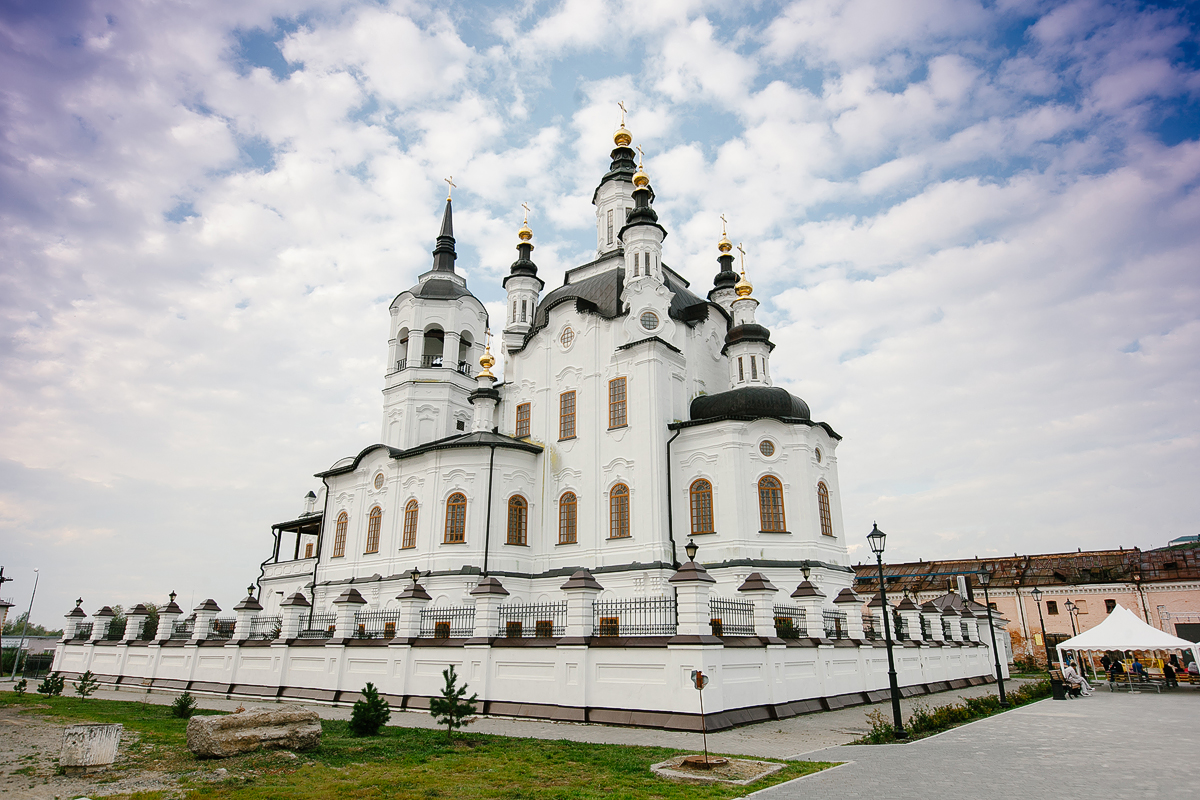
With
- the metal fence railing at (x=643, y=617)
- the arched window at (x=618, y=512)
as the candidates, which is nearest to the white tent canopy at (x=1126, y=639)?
the arched window at (x=618, y=512)

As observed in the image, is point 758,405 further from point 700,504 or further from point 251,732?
point 251,732

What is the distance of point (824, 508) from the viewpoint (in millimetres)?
23719

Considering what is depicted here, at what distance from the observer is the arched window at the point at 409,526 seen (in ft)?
85.0

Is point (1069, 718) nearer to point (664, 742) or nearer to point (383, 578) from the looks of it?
point (664, 742)

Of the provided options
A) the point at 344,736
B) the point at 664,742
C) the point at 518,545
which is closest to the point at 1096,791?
the point at 664,742

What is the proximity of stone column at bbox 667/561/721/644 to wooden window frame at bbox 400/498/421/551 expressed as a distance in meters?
14.9

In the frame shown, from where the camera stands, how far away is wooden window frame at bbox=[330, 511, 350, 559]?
93.3 ft

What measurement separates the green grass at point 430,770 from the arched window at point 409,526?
14.3 meters

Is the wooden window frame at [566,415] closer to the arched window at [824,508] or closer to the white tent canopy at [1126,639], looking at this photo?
the arched window at [824,508]

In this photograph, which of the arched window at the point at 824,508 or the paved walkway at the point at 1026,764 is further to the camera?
the arched window at the point at 824,508

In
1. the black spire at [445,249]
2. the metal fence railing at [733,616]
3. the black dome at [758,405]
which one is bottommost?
the metal fence railing at [733,616]

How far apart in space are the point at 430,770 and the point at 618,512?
15.6 m

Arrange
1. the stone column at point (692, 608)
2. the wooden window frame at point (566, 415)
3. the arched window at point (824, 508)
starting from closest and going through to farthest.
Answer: the stone column at point (692, 608)
the arched window at point (824, 508)
the wooden window frame at point (566, 415)

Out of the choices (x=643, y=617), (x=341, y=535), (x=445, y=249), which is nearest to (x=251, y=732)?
(x=643, y=617)
